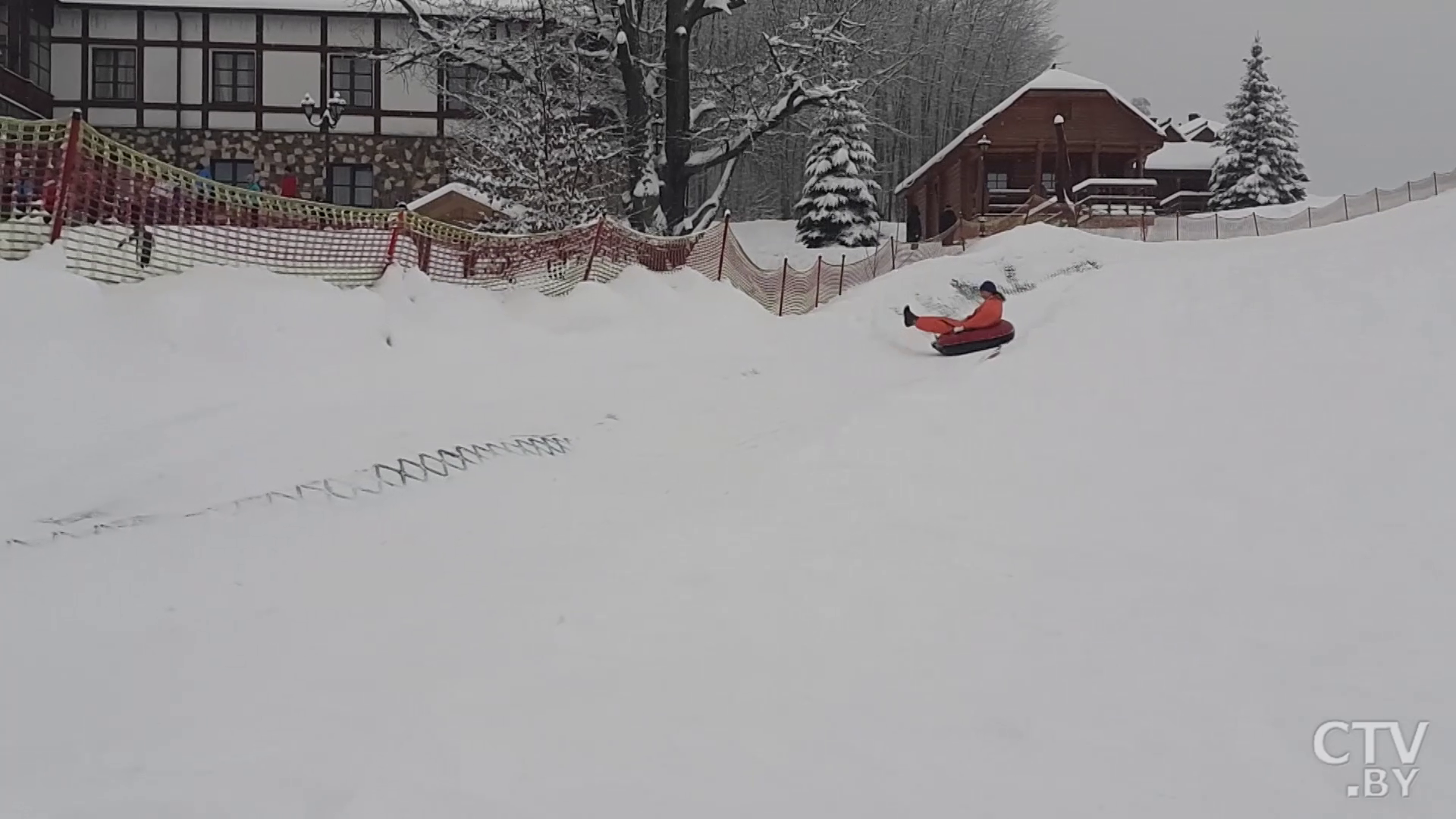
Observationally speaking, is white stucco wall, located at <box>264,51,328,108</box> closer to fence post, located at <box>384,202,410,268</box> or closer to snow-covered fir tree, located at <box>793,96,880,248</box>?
snow-covered fir tree, located at <box>793,96,880,248</box>

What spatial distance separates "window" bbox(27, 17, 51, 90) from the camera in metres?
31.8

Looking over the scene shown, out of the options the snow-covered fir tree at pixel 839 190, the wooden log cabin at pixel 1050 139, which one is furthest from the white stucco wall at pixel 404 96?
the wooden log cabin at pixel 1050 139

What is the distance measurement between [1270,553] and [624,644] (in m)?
3.81

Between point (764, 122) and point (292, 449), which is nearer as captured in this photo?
point (292, 449)

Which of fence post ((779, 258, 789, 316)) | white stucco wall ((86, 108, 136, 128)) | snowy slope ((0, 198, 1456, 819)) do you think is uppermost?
white stucco wall ((86, 108, 136, 128))

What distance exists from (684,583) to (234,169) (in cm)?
3445

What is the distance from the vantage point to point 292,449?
6.65m

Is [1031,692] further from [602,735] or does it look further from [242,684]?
[242,684]

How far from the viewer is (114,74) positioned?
33562mm

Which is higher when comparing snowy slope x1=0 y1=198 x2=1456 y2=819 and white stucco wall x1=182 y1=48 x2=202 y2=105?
white stucco wall x1=182 y1=48 x2=202 y2=105

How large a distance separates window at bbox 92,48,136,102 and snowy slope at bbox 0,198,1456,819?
2885 cm

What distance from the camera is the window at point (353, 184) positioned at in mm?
35031

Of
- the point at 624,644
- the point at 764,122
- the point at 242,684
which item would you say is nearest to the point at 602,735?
the point at 624,644

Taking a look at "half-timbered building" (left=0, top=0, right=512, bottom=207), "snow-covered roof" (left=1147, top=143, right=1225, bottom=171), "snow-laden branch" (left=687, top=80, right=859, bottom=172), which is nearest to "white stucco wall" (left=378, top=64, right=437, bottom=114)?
"half-timbered building" (left=0, top=0, right=512, bottom=207)
